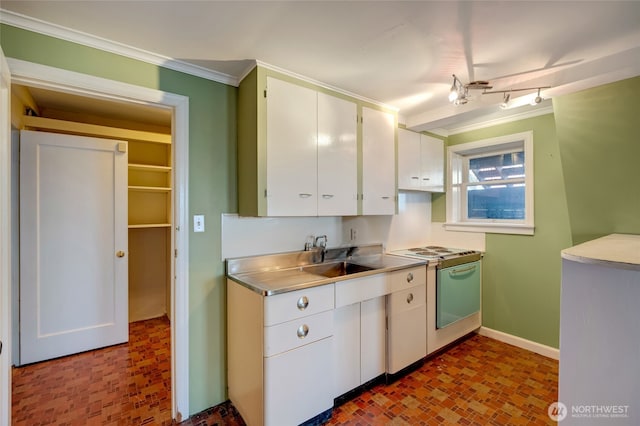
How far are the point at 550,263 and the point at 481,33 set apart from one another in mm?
2143

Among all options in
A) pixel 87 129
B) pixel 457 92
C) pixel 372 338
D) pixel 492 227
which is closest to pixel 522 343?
pixel 492 227

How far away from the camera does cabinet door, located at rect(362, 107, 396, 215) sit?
240cm

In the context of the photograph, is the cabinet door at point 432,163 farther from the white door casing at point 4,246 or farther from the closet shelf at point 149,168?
the white door casing at point 4,246

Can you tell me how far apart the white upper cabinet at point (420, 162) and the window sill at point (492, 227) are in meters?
0.43

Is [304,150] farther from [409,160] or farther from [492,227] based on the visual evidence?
[492,227]

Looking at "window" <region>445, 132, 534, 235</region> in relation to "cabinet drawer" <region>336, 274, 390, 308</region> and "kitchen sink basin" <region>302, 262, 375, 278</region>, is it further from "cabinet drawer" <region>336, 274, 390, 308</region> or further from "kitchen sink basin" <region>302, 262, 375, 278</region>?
"cabinet drawer" <region>336, 274, 390, 308</region>

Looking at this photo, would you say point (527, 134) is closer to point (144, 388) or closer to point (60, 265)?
point (144, 388)

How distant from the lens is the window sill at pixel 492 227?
8.96 ft

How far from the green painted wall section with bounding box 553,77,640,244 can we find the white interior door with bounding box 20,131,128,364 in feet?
11.9

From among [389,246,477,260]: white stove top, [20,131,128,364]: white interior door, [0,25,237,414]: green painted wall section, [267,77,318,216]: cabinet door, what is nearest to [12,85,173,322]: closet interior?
[20,131,128,364]: white interior door

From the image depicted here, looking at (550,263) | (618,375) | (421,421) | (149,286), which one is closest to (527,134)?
(550,263)

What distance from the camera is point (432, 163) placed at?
3174mm

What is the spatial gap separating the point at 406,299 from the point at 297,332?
1.02m

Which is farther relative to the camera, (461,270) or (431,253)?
(431,253)
